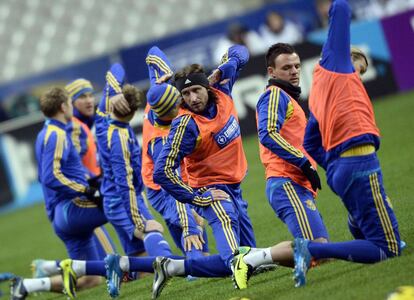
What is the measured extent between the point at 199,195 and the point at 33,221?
1139cm

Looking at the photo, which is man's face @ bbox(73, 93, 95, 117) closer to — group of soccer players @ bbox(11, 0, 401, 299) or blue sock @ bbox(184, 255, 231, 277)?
group of soccer players @ bbox(11, 0, 401, 299)

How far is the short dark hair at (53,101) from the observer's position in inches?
443

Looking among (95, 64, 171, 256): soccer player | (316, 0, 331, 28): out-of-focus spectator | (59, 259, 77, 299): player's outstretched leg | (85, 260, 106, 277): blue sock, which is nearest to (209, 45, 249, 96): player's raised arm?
(95, 64, 171, 256): soccer player

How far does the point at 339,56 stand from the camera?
25.0 ft

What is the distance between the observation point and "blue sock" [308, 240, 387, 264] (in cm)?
780

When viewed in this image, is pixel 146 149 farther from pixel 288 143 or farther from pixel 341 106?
pixel 341 106

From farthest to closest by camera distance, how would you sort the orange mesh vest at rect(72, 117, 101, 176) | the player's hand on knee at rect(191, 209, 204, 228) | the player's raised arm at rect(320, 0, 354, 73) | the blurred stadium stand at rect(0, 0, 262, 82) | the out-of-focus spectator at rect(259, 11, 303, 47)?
the blurred stadium stand at rect(0, 0, 262, 82)
the out-of-focus spectator at rect(259, 11, 303, 47)
the orange mesh vest at rect(72, 117, 101, 176)
the player's hand on knee at rect(191, 209, 204, 228)
the player's raised arm at rect(320, 0, 354, 73)

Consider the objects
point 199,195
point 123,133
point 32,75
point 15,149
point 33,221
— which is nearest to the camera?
point 199,195

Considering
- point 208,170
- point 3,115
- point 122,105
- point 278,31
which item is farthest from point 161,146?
point 278,31

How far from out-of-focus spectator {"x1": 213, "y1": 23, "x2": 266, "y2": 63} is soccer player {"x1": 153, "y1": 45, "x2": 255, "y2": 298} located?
56.0 ft

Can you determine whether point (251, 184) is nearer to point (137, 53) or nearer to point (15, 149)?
point (15, 149)

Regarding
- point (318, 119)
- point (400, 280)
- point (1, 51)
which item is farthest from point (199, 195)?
point (1, 51)

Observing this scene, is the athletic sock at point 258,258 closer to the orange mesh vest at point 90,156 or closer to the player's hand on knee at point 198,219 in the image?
the player's hand on knee at point 198,219

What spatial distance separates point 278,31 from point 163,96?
17.5m
